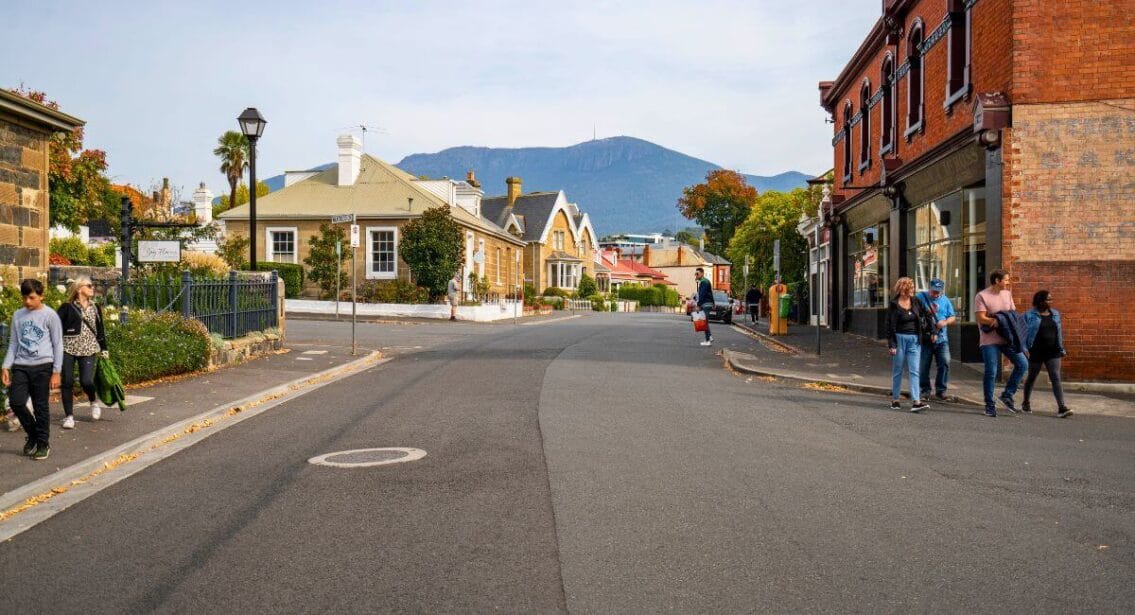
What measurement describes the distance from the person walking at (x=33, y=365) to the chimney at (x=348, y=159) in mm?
36376

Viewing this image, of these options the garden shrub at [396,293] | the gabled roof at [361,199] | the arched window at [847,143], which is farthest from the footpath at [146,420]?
the gabled roof at [361,199]

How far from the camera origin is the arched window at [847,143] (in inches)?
1094

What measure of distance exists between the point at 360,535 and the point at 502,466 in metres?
2.04

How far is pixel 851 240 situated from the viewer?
91.1ft

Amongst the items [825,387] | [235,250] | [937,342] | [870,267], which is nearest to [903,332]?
[937,342]

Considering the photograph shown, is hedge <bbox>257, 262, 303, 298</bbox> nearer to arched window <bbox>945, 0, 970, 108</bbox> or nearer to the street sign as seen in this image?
the street sign

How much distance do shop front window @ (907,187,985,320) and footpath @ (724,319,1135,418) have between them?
Result: 147 cm

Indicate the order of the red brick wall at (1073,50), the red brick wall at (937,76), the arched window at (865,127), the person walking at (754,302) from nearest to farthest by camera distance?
the red brick wall at (1073,50) < the red brick wall at (937,76) < the arched window at (865,127) < the person walking at (754,302)

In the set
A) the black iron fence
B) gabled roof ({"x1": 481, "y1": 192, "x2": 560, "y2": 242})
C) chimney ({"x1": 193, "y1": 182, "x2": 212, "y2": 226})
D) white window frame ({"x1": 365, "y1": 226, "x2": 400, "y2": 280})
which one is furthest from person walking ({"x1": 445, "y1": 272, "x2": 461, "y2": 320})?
chimney ({"x1": 193, "y1": 182, "x2": 212, "y2": 226})

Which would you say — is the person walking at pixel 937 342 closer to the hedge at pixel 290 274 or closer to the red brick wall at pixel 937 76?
the red brick wall at pixel 937 76

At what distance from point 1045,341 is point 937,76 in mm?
8638

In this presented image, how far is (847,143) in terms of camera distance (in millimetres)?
28156

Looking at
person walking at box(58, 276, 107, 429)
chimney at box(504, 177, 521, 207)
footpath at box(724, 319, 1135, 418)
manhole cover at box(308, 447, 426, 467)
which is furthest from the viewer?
chimney at box(504, 177, 521, 207)

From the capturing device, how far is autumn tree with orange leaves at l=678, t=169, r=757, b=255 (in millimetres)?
84375
